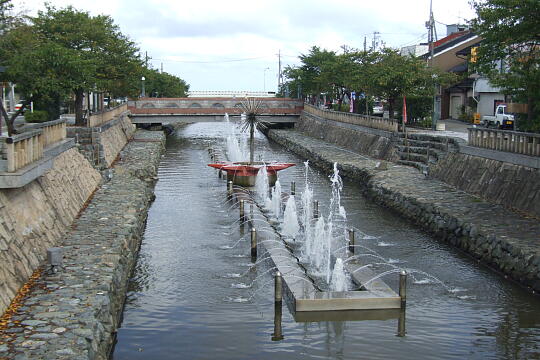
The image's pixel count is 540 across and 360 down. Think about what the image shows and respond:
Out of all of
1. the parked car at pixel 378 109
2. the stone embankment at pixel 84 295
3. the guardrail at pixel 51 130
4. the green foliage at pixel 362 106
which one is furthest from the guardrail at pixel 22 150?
the parked car at pixel 378 109

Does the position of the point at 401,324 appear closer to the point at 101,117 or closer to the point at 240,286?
the point at 240,286

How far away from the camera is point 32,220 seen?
54.3 ft

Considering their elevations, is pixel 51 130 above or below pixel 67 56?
below

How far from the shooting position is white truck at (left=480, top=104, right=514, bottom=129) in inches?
1864

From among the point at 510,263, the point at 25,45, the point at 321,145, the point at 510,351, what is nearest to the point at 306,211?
the point at 510,263

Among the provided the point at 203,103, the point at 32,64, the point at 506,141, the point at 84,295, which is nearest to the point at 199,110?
the point at 203,103

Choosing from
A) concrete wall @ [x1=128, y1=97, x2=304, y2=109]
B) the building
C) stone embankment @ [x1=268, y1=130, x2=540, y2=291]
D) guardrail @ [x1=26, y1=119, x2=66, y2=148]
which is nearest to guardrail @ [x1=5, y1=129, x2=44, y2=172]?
guardrail @ [x1=26, y1=119, x2=66, y2=148]

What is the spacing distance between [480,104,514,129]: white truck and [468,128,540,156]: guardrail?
18011 mm

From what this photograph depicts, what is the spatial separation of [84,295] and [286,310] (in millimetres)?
5051

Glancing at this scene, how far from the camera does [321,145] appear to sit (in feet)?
185

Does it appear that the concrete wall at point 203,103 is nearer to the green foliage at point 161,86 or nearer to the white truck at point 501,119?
the green foliage at point 161,86

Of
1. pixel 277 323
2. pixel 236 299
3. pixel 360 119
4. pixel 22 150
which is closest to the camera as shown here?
pixel 277 323

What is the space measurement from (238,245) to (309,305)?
732cm

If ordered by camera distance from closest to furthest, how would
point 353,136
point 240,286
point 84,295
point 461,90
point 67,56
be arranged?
point 84,295, point 240,286, point 67,56, point 353,136, point 461,90
